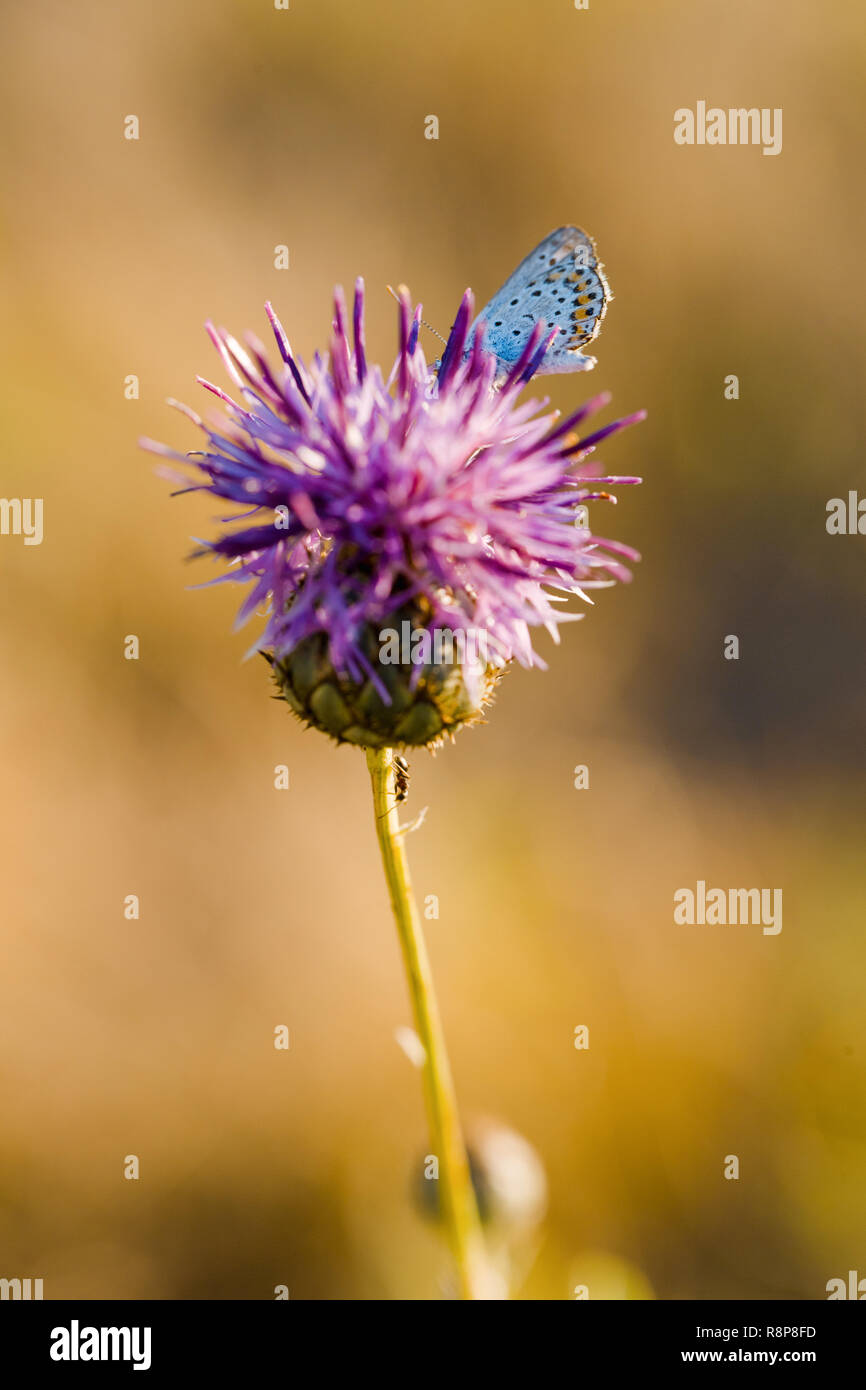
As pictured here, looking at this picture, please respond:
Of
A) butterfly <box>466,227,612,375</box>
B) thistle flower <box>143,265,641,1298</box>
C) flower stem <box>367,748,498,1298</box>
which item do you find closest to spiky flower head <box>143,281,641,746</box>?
thistle flower <box>143,265,641,1298</box>

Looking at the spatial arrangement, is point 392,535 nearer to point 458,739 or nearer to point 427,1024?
point 427,1024

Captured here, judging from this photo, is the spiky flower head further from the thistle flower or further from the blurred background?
the blurred background

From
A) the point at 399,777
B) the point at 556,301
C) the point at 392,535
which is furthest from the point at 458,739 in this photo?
the point at 392,535

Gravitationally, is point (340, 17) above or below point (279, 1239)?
above

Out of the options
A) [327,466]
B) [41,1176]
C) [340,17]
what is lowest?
[41,1176]

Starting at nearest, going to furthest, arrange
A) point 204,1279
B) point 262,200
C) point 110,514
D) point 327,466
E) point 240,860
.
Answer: point 327,466, point 204,1279, point 240,860, point 110,514, point 262,200

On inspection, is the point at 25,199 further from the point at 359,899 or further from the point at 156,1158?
the point at 156,1158

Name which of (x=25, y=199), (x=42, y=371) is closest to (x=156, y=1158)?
(x=42, y=371)

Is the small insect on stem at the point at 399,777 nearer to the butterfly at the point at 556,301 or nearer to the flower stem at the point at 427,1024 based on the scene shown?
the flower stem at the point at 427,1024
